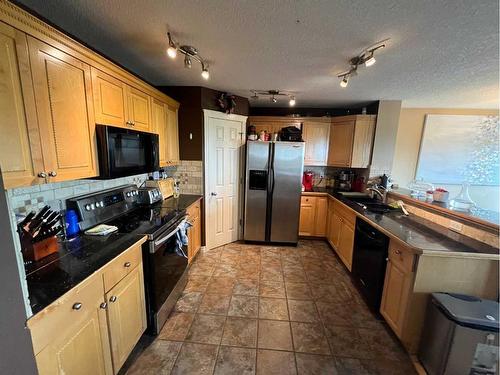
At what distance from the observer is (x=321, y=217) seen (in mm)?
3699

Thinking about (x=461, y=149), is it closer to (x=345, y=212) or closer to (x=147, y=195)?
(x=345, y=212)

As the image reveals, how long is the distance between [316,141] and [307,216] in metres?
1.40

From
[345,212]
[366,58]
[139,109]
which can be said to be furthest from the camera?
[345,212]

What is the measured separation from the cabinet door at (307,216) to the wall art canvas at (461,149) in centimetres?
209

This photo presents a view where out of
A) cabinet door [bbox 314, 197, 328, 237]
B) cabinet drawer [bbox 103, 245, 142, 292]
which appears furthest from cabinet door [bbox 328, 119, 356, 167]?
cabinet drawer [bbox 103, 245, 142, 292]

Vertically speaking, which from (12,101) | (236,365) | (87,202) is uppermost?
(12,101)

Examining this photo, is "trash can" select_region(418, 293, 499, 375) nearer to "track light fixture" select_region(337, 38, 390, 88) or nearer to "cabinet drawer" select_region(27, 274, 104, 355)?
"track light fixture" select_region(337, 38, 390, 88)

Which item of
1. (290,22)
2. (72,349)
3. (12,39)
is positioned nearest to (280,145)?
(290,22)

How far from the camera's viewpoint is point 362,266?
235cm

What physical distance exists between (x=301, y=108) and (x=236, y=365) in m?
3.98

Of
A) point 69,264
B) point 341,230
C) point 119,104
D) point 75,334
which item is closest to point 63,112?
point 119,104

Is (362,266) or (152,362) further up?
(362,266)

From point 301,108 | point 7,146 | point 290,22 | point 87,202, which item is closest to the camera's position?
point 7,146

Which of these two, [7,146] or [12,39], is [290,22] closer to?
[12,39]
